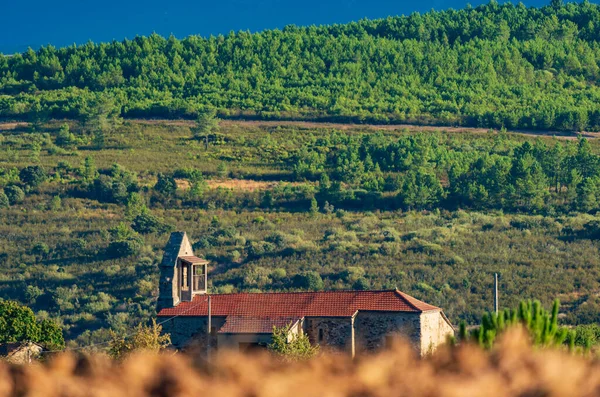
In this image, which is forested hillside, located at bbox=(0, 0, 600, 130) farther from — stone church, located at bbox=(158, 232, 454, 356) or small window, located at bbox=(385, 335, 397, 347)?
small window, located at bbox=(385, 335, 397, 347)

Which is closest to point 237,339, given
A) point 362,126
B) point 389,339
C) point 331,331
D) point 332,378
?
point 331,331

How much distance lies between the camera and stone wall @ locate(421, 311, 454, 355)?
40.8m

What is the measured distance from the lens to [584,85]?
12225 centimetres

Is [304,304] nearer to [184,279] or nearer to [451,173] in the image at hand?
[184,279]

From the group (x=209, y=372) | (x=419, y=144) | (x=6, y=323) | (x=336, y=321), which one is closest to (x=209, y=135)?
(x=419, y=144)

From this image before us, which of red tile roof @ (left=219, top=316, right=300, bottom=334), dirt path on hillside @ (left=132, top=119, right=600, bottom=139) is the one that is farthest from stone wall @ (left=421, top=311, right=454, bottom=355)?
dirt path on hillside @ (left=132, top=119, right=600, bottom=139)

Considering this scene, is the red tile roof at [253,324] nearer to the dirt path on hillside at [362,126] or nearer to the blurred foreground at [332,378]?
the blurred foreground at [332,378]

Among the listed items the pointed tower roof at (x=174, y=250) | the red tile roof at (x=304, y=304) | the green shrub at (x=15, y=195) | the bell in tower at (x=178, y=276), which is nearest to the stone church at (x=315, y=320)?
the red tile roof at (x=304, y=304)

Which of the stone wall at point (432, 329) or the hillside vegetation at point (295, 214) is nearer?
the stone wall at point (432, 329)

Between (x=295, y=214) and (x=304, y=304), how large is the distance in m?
44.4

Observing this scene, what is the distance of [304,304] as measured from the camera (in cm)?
4338

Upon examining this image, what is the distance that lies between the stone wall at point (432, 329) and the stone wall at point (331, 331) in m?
2.56

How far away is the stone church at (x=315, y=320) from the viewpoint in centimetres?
4112

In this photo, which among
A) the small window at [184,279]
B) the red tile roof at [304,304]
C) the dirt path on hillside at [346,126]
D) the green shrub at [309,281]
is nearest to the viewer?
the red tile roof at [304,304]
